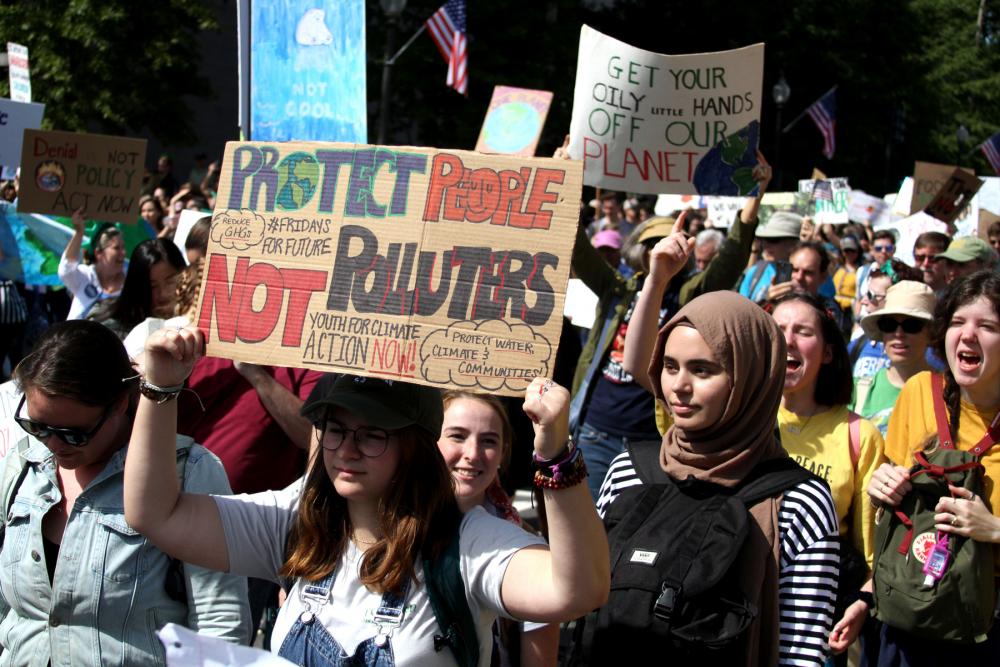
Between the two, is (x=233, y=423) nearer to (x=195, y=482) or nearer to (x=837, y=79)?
(x=195, y=482)

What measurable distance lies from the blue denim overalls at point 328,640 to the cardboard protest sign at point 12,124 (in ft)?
22.9

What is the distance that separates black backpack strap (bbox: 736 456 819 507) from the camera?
9.39 ft

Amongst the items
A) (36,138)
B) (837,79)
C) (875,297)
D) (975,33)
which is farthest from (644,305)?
(975,33)

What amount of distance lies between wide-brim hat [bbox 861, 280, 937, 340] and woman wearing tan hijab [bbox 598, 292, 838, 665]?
7.40 feet

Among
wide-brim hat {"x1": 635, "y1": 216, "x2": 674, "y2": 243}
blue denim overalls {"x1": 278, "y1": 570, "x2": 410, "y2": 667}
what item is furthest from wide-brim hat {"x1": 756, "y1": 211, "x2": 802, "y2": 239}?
blue denim overalls {"x1": 278, "y1": 570, "x2": 410, "y2": 667}

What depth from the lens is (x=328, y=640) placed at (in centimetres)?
244

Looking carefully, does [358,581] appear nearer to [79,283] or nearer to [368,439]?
[368,439]

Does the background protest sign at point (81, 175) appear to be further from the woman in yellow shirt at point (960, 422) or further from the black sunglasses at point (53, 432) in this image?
the woman in yellow shirt at point (960, 422)

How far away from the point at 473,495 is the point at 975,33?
44.2m

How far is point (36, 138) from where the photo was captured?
7.40 metres

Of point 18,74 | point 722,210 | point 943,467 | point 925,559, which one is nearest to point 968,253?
point 943,467

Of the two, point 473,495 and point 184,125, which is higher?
point 184,125

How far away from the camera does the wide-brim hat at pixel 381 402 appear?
251 centimetres

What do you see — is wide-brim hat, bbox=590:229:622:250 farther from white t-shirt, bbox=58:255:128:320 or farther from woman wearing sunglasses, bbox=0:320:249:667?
woman wearing sunglasses, bbox=0:320:249:667
